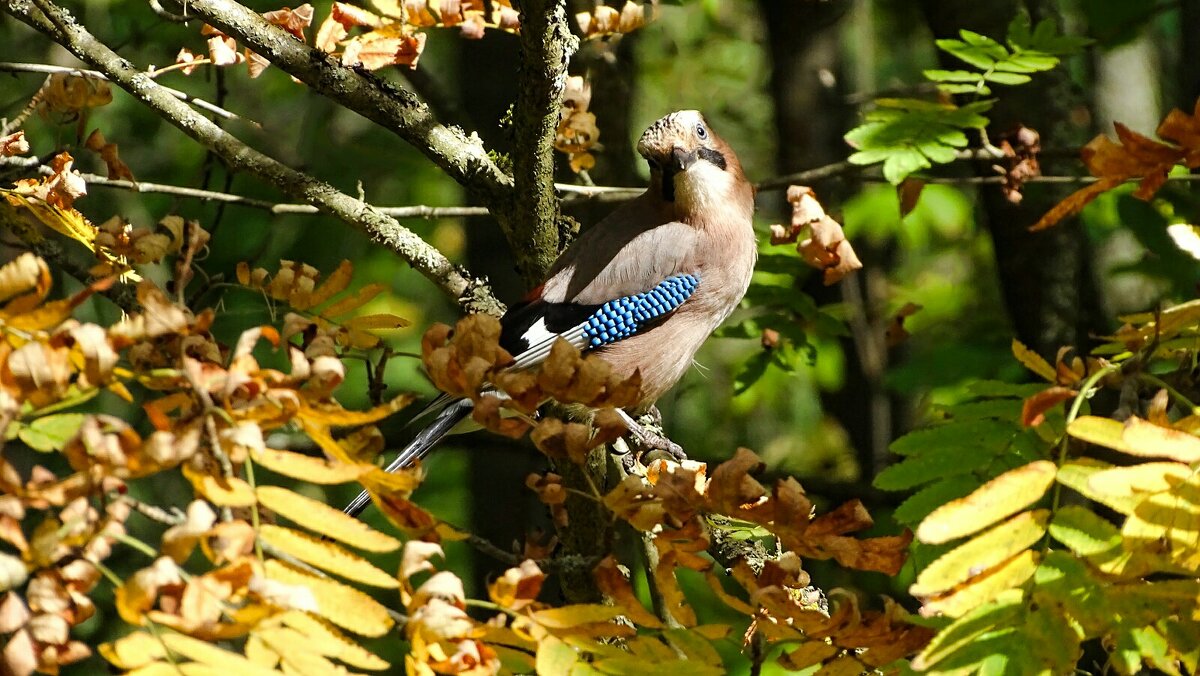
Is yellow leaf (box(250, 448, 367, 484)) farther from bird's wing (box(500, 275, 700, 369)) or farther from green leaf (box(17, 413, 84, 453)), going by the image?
bird's wing (box(500, 275, 700, 369))

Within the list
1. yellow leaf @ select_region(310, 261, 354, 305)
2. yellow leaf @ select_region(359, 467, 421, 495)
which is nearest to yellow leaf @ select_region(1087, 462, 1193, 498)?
yellow leaf @ select_region(359, 467, 421, 495)

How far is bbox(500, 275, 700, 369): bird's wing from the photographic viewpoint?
12.2 feet

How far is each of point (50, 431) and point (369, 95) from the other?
137cm

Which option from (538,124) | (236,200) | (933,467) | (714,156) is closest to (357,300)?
(538,124)

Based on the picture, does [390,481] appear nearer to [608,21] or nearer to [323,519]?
[323,519]

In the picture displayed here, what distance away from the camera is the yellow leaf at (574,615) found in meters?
Answer: 1.97

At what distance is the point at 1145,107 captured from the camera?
5.50 metres

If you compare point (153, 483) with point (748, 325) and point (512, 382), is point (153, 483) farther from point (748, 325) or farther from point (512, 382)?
point (512, 382)

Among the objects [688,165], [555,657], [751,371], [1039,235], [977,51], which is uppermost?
[977,51]

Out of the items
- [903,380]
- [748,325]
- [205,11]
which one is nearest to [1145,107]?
[903,380]

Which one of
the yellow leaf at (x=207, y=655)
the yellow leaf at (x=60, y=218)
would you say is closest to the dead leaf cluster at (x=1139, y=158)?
the yellow leaf at (x=207, y=655)

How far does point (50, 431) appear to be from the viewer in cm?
187

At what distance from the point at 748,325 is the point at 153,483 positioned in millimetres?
2942

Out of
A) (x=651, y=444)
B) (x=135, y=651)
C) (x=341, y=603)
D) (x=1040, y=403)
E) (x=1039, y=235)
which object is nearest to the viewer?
(x=135, y=651)
